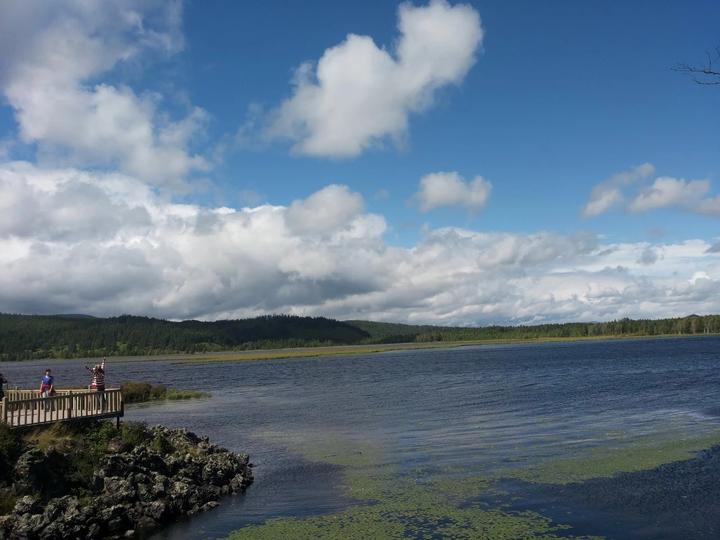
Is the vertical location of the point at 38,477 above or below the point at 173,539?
above

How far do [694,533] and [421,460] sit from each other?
502 inches

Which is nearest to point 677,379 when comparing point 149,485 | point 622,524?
point 622,524

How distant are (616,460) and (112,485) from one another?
20.2 m

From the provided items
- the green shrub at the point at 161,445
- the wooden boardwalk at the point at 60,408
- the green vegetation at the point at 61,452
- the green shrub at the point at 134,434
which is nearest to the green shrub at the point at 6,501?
the green vegetation at the point at 61,452

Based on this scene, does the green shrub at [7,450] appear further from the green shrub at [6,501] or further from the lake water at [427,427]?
the lake water at [427,427]

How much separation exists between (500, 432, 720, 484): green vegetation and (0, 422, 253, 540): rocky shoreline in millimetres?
12051

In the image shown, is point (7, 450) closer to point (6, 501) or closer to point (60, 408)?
point (6, 501)

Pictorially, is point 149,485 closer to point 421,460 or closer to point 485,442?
point 421,460

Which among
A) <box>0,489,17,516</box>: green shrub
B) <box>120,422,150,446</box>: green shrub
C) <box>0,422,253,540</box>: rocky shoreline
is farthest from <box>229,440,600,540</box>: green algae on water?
<box>120,422,150,446</box>: green shrub

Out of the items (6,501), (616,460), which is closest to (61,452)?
(6,501)

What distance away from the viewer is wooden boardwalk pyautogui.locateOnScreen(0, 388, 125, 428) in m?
23.6

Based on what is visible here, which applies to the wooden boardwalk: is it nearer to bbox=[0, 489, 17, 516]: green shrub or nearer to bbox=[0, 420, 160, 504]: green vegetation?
bbox=[0, 420, 160, 504]: green vegetation

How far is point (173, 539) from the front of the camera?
1922 cm

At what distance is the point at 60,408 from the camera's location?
2630cm
